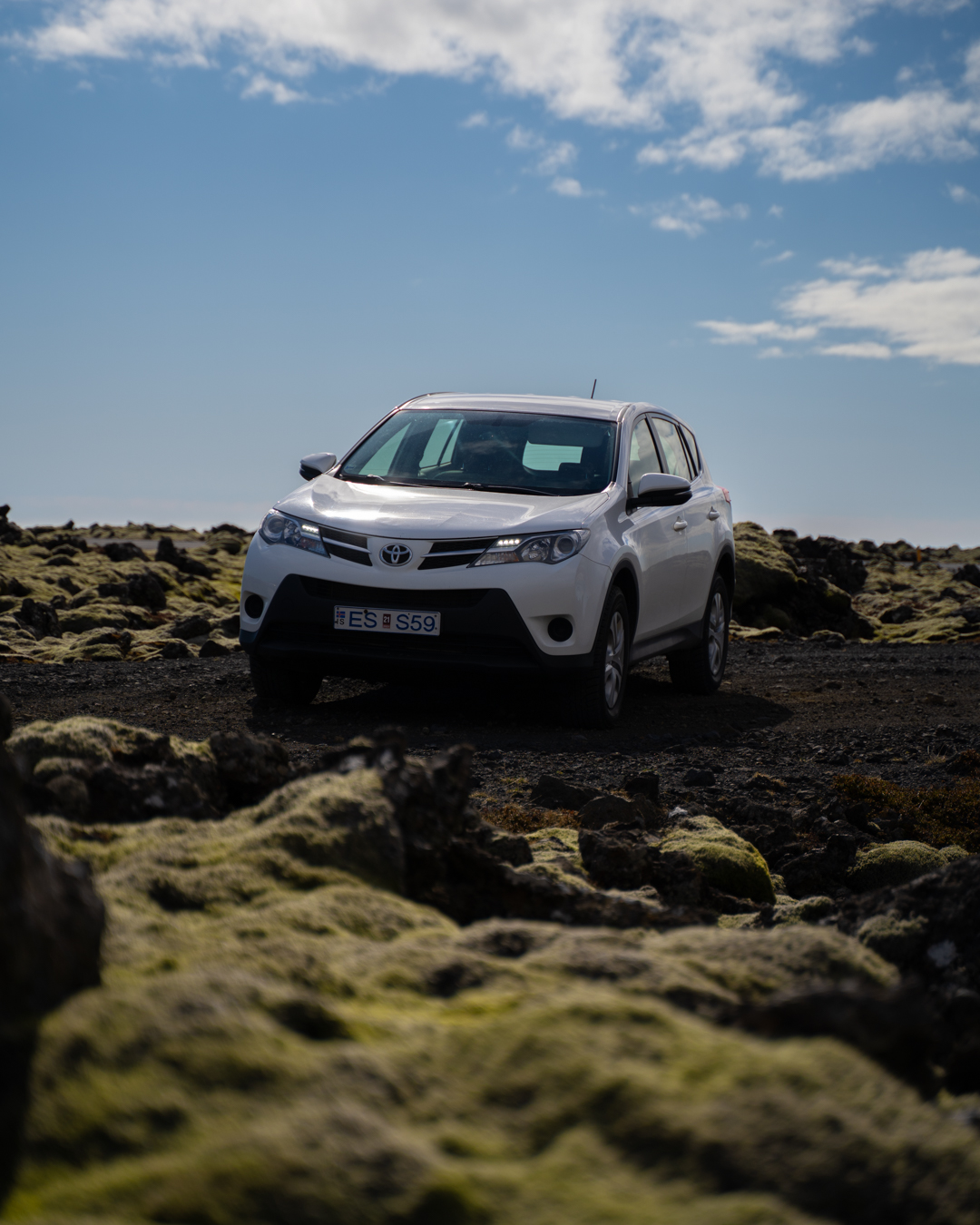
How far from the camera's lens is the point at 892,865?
4539 millimetres

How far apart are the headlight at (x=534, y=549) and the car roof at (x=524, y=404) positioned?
1.59 m

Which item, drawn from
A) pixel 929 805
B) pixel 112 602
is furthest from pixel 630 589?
pixel 112 602

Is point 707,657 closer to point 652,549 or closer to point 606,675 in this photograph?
point 652,549

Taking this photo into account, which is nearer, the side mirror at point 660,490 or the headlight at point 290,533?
the headlight at point 290,533

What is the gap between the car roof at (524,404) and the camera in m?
8.45

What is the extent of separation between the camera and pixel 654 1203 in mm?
1352

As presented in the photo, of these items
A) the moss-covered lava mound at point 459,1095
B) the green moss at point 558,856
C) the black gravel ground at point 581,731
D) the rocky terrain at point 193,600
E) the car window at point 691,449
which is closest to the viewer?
the moss-covered lava mound at point 459,1095

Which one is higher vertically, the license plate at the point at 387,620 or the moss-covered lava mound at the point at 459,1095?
the license plate at the point at 387,620

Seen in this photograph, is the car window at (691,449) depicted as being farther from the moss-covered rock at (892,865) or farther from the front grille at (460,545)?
the moss-covered rock at (892,865)

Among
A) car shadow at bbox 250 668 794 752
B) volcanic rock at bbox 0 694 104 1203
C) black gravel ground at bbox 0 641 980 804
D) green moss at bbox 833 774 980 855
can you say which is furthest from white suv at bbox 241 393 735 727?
volcanic rock at bbox 0 694 104 1203

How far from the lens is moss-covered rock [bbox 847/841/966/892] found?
447cm

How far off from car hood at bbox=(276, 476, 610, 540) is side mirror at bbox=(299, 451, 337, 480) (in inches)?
18.8

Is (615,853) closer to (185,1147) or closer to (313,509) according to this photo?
(185,1147)

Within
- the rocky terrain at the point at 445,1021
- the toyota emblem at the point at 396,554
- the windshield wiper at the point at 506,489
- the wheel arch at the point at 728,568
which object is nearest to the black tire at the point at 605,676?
the windshield wiper at the point at 506,489
